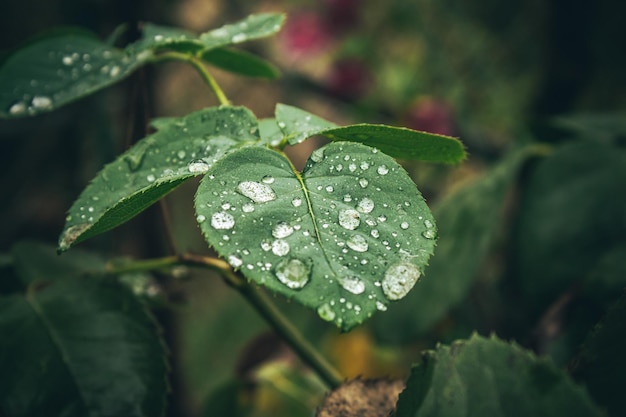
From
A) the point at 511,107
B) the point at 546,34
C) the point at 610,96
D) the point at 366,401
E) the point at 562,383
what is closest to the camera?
the point at 562,383

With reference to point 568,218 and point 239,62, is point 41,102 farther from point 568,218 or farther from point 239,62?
point 568,218

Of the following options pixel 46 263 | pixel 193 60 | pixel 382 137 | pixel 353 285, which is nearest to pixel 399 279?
pixel 353 285

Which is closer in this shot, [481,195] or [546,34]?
[481,195]

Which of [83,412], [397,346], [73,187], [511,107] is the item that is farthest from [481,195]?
[511,107]

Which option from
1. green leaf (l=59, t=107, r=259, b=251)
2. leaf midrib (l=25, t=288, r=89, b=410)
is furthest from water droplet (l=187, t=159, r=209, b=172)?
leaf midrib (l=25, t=288, r=89, b=410)

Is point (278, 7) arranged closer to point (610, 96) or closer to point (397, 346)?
point (610, 96)

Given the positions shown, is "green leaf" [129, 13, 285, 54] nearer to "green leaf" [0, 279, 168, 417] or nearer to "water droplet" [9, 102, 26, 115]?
"water droplet" [9, 102, 26, 115]

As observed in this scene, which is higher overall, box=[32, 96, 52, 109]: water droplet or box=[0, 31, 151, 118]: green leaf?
box=[0, 31, 151, 118]: green leaf
